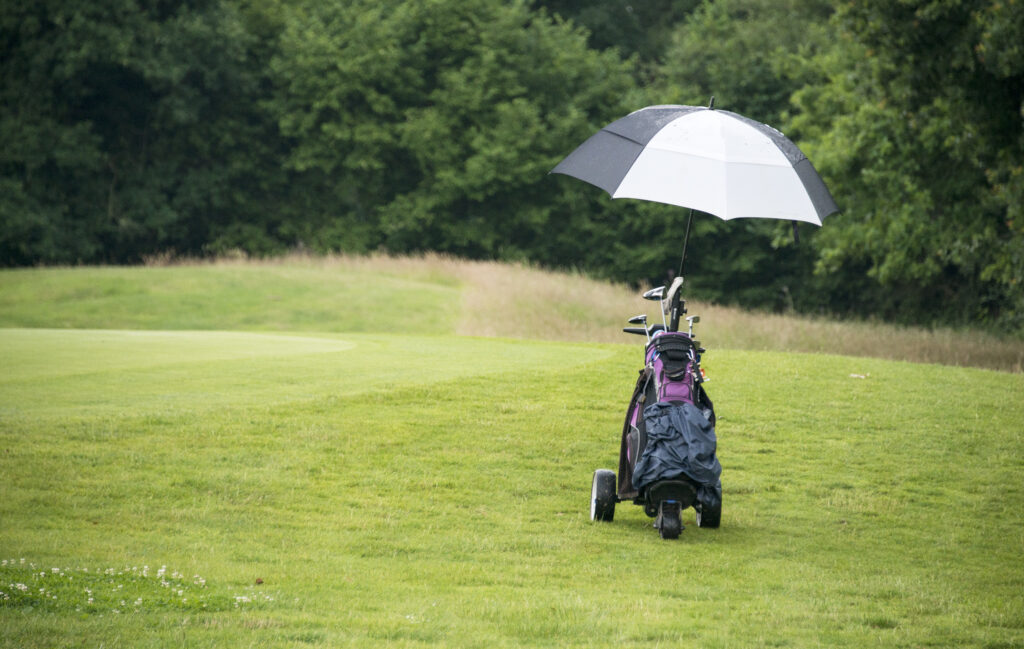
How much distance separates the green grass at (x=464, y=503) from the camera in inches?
226

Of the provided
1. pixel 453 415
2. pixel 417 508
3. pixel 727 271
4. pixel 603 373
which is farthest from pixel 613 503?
pixel 727 271

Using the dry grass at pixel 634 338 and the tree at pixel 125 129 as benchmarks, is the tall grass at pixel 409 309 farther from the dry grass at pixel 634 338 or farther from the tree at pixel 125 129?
the tree at pixel 125 129

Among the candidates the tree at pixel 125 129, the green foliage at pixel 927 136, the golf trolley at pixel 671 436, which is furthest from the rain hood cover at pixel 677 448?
the tree at pixel 125 129

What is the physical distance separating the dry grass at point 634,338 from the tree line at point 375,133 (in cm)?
1126

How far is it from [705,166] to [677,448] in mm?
1932

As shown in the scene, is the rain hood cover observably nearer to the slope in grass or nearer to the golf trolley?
the golf trolley

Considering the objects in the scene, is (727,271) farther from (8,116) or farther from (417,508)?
(417,508)

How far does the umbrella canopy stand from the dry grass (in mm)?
13914

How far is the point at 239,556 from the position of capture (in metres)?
7.04

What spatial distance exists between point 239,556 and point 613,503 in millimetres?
2785

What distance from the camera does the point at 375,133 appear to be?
1716 inches

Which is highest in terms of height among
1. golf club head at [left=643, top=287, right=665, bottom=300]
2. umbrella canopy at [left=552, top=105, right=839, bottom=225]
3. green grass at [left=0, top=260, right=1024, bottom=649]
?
umbrella canopy at [left=552, top=105, right=839, bottom=225]

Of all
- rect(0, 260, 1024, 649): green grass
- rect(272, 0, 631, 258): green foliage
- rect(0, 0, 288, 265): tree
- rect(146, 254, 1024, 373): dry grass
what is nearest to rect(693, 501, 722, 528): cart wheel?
rect(0, 260, 1024, 649): green grass

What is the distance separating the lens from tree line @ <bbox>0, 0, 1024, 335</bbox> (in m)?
39.7
